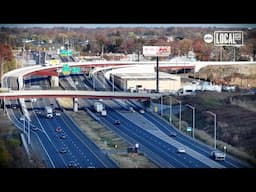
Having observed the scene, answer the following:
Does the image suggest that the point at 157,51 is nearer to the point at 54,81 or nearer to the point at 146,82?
the point at 146,82

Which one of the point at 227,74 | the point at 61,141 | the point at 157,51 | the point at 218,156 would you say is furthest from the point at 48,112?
the point at 227,74

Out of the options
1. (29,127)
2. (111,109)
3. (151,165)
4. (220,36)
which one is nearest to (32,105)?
(29,127)

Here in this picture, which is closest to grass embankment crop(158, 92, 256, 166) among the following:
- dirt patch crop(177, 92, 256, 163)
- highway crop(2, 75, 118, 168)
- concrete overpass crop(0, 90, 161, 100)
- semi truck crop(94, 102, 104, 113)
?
dirt patch crop(177, 92, 256, 163)

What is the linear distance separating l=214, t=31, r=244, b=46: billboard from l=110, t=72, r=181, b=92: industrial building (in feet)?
1.99

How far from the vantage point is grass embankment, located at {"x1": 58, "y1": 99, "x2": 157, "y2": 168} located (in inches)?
Result: 273

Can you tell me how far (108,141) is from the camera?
7051 mm

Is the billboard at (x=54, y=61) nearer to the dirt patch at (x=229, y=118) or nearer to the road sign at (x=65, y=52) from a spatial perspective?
the road sign at (x=65, y=52)

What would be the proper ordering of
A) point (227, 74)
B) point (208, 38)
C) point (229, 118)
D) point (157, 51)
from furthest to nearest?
point (227, 74), point (157, 51), point (229, 118), point (208, 38)

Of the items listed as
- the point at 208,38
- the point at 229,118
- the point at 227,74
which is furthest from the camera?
the point at 227,74

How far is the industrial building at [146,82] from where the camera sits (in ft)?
23.3

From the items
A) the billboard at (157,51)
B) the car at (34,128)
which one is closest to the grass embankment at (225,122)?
the billboard at (157,51)

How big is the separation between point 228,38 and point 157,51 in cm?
76

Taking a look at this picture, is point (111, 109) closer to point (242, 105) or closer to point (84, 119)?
point (84, 119)
